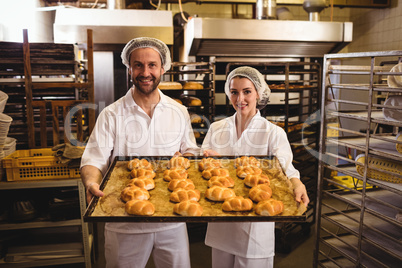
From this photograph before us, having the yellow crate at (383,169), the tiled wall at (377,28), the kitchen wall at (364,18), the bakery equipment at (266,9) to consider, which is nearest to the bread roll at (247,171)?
the yellow crate at (383,169)

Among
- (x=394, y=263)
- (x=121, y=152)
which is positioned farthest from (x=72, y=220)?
(x=394, y=263)

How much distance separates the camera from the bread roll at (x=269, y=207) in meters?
1.62

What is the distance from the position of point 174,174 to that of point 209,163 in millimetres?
267

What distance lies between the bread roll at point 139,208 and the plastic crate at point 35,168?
1.56 m

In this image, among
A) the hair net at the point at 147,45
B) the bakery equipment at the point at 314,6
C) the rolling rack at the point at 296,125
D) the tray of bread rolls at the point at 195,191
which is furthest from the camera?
the bakery equipment at the point at 314,6

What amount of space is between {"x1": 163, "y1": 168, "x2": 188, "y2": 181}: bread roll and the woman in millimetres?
250

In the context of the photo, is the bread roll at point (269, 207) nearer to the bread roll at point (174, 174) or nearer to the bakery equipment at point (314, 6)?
the bread roll at point (174, 174)

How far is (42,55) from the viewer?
11.6 ft

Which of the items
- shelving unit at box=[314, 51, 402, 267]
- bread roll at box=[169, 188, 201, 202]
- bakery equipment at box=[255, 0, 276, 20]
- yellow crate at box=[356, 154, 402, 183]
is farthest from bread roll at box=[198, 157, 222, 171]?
bakery equipment at box=[255, 0, 276, 20]

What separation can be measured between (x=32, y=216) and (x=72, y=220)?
34 centimetres

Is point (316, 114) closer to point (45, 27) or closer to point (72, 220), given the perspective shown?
point (72, 220)

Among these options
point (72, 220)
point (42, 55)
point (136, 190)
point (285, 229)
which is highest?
point (42, 55)

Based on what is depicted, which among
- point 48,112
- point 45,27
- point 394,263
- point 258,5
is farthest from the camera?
point 45,27

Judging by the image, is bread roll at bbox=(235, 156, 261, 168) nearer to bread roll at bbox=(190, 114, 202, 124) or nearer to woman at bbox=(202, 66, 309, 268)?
woman at bbox=(202, 66, 309, 268)
